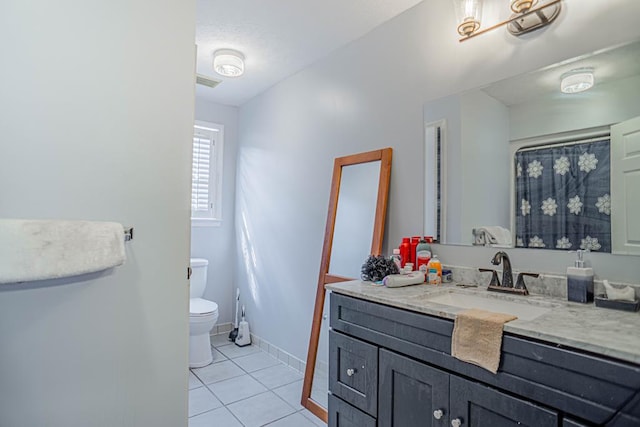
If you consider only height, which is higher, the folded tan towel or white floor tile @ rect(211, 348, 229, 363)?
the folded tan towel

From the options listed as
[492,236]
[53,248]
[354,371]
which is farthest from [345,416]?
[53,248]

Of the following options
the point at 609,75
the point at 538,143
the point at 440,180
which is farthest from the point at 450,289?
the point at 609,75

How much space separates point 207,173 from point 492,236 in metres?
2.94

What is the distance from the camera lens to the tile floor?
6.98 feet

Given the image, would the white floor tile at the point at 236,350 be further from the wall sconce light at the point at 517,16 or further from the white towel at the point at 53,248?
the wall sconce light at the point at 517,16

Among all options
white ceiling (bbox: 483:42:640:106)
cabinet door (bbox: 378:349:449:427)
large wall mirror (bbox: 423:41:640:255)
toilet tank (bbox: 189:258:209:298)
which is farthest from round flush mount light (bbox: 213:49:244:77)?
cabinet door (bbox: 378:349:449:427)

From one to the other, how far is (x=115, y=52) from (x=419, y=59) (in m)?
1.57

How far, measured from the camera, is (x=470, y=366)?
1.11 meters

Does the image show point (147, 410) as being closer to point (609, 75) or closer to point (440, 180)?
point (440, 180)

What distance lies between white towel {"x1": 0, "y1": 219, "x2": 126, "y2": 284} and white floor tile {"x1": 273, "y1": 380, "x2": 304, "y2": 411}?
1.74 m

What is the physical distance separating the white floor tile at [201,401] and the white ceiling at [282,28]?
255 centimetres

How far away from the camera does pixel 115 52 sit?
132 cm

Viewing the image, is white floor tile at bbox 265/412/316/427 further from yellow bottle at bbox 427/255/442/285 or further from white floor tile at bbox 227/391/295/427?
yellow bottle at bbox 427/255/442/285

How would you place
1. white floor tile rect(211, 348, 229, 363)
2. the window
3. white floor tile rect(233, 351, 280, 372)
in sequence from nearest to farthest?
white floor tile rect(233, 351, 280, 372)
white floor tile rect(211, 348, 229, 363)
the window
